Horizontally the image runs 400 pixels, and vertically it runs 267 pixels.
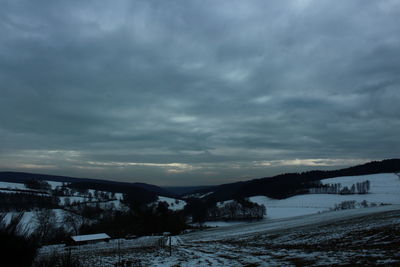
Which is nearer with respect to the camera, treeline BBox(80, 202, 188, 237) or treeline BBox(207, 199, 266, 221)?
treeline BBox(80, 202, 188, 237)

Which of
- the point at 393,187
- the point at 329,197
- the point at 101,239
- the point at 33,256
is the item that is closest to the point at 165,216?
the point at 101,239

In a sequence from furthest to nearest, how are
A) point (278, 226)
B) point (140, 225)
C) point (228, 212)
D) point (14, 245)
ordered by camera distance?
point (228, 212) → point (140, 225) → point (278, 226) → point (14, 245)

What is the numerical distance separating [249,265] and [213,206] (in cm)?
17048

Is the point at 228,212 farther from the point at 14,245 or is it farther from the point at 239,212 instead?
the point at 14,245

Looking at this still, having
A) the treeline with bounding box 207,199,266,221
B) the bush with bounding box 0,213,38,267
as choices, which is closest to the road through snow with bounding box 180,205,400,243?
the bush with bounding box 0,213,38,267

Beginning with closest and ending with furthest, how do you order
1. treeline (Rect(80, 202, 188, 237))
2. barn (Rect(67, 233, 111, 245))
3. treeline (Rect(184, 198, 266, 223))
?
barn (Rect(67, 233, 111, 245)) → treeline (Rect(80, 202, 188, 237)) → treeline (Rect(184, 198, 266, 223))

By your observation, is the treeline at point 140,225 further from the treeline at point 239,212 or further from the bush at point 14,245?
the bush at point 14,245

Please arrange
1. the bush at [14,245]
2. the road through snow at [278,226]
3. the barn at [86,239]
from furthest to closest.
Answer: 1. the barn at [86,239]
2. the road through snow at [278,226]
3. the bush at [14,245]

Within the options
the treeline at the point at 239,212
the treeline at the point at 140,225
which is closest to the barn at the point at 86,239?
the treeline at the point at 140,225

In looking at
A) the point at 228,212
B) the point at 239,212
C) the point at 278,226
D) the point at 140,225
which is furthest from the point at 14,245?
the point at 228,212

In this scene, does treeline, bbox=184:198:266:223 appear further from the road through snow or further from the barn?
the road through snow

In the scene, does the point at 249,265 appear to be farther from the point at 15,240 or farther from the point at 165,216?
the point at 165,216

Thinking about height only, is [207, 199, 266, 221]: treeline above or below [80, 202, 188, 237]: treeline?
below

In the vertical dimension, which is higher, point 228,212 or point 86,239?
point 86,239
